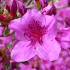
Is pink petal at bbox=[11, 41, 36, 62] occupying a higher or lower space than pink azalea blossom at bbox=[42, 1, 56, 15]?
lower

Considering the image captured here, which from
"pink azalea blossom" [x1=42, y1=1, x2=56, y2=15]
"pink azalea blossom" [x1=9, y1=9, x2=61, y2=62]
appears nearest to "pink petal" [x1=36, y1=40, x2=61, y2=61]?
"pink azalea blossom" [x1=9, y1=9, x2=61, y2=62]

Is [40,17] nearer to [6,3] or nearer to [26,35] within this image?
[26,35]

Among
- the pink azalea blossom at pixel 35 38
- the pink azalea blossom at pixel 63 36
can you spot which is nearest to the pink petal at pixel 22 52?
the pink azalea blossom at pixel 35 38

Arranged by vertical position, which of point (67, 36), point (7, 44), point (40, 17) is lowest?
point (7, 44)

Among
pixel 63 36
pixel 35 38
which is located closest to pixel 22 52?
pixel 35 38

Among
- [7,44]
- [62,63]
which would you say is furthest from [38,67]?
[7,44]

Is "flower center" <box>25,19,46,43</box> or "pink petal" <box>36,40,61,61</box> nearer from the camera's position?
"pink petal" <box>36,40,61,61</box>

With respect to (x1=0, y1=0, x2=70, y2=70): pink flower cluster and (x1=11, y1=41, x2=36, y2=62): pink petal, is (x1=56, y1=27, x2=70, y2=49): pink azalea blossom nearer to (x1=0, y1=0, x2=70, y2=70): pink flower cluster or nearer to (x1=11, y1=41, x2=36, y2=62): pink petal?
(x1=0, y1=0, x2=70, y2=70): pink flower cluster

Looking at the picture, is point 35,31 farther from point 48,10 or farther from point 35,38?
point 48,10

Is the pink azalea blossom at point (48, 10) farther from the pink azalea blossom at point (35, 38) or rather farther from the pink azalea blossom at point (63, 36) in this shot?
the pink azalea blossom at point (63, 36)
